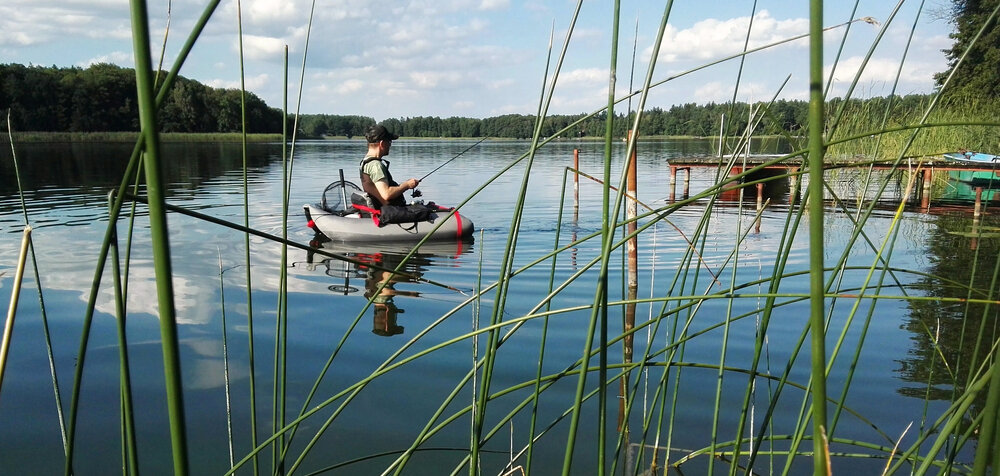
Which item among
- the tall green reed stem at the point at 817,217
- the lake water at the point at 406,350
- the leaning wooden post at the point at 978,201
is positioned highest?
the tall green reed stem at the point at 817,217

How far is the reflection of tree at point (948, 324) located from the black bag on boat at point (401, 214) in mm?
5066

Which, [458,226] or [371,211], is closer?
[371,211]

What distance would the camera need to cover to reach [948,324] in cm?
511

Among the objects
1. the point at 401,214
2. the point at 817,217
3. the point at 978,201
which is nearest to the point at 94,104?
the point at 401,214

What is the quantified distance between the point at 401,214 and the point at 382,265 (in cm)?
94

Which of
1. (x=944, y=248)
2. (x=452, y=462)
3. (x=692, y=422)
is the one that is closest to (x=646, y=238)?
(x=944, y=248)

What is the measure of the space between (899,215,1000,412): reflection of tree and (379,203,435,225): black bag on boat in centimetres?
507

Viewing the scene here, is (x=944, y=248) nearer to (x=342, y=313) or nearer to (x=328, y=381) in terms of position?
(x=342, y=313)

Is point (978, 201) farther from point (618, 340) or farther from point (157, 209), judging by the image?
point (157, 209)

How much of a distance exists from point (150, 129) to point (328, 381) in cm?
364

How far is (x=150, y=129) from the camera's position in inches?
19.3

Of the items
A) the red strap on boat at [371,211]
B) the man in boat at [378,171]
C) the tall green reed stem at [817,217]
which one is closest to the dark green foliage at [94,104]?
the red strap on boat at [371,211]

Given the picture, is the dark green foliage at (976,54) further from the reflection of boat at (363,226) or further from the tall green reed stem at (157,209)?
the tall green reed stem at (157,209)

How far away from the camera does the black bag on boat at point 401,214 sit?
8406 mm
